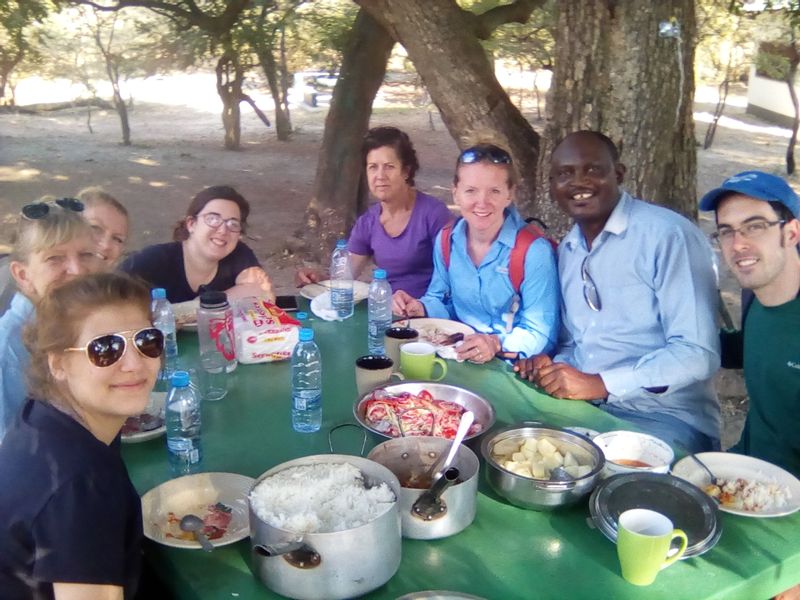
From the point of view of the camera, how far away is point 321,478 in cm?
177

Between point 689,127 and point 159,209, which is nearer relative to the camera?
point 689,127

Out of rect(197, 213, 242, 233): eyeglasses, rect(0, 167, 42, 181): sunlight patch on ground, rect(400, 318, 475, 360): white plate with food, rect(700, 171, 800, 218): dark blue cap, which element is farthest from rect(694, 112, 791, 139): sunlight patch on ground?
rect(700, 171, 800, 218): dark blue cap

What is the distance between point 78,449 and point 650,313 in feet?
7.09

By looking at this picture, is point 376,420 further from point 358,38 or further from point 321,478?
point 358,38

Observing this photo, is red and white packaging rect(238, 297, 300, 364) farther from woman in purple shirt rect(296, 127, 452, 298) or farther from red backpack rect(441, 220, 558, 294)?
woman in purple shirt rect(296, 127, 452, 298)

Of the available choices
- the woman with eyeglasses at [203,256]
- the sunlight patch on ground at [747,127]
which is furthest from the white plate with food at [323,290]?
the sunlight patch on ground at [747,127]

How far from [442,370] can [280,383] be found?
1.99 ft

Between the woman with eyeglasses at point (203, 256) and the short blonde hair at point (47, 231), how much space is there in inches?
27.0

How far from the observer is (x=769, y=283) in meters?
2.49

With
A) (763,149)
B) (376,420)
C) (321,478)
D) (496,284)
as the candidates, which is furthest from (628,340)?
(763,149)

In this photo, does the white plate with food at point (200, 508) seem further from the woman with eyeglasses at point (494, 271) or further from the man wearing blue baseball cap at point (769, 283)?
the man wearing blue baseball cap at point (769, 283)

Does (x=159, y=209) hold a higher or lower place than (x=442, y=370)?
lower

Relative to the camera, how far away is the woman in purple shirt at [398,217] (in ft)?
13.6

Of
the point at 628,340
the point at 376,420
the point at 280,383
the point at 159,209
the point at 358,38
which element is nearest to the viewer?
the point at 376,420
